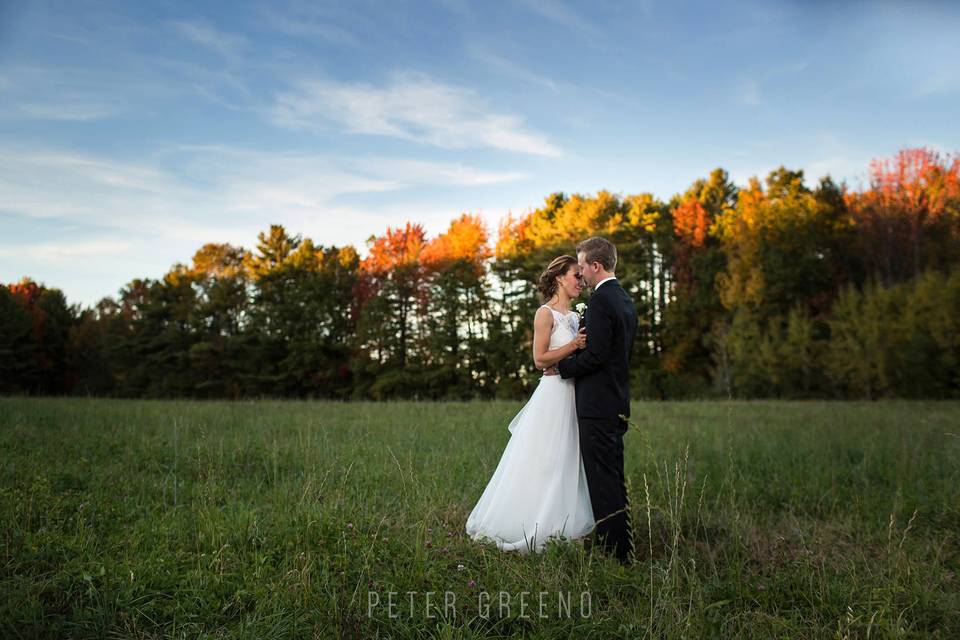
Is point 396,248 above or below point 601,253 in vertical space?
above

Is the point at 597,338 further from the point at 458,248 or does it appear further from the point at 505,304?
the point at 458,248

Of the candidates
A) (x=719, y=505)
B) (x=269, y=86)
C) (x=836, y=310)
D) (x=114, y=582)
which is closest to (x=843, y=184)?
(x=836, y=310)

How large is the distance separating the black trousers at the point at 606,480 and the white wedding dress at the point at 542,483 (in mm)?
219

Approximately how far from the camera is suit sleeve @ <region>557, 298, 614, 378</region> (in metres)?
5.04

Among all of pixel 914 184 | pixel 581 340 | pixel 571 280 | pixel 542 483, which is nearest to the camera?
pixel 581 340

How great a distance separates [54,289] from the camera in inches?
1543

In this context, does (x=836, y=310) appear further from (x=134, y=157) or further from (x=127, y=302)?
(x=127, y=302)

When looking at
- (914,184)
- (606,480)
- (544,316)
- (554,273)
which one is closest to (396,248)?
(914,184)

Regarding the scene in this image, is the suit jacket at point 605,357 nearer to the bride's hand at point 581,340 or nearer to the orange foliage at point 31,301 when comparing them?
the bride's hand at point 581,340

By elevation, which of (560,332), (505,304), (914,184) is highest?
(914,184)

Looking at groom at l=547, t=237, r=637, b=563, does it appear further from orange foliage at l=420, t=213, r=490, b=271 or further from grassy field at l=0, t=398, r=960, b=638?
orange foliage at l=420, t=213, r=490, b=271

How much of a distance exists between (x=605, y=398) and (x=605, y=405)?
57 millimetres

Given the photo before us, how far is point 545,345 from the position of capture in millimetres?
5500

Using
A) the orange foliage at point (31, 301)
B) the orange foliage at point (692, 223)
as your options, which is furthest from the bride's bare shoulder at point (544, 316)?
the orange foliage at point (31, 301)
